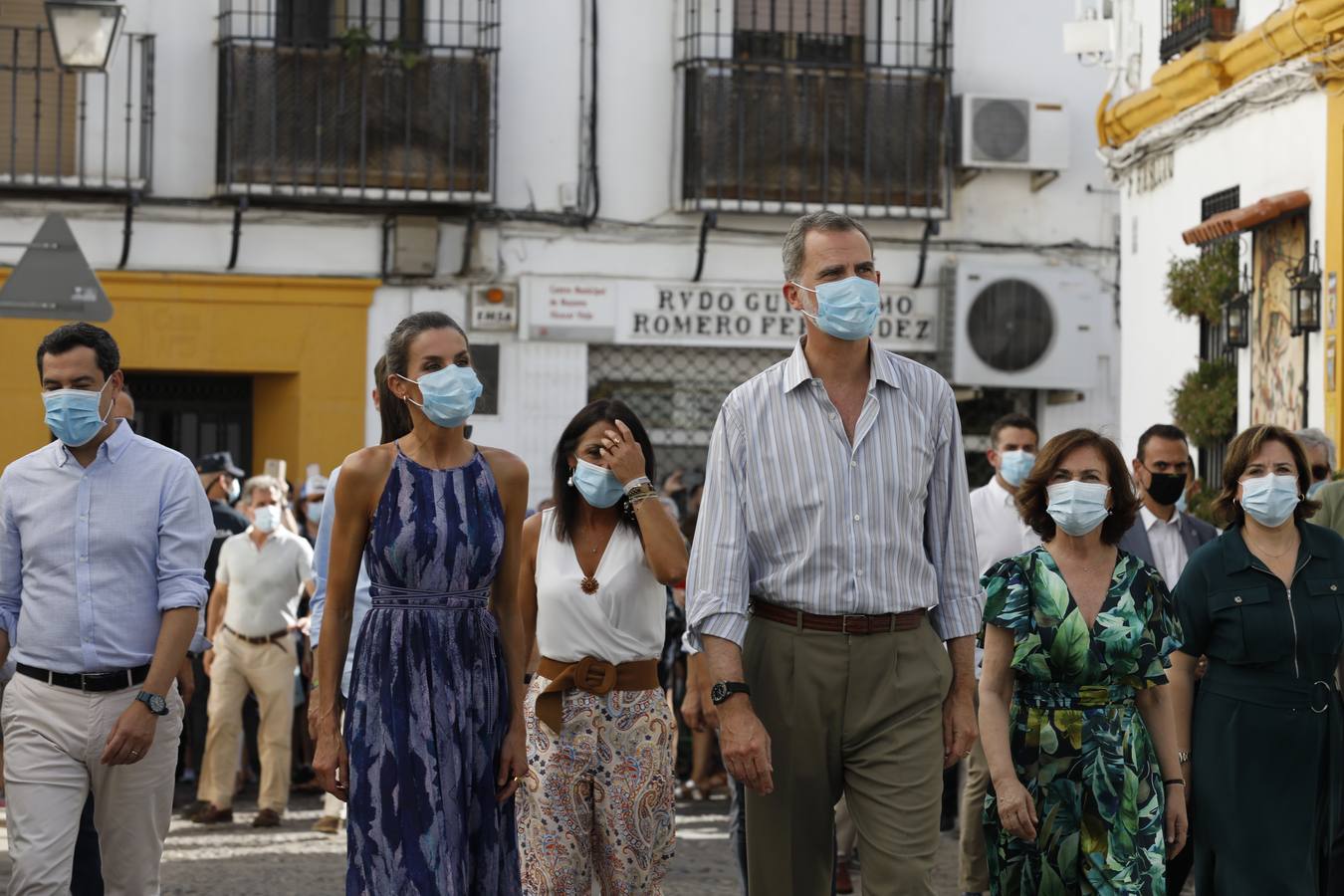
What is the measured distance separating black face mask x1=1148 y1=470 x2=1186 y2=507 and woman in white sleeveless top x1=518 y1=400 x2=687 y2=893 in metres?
2.79

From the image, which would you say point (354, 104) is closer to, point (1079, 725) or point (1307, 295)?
point (1307, 295)

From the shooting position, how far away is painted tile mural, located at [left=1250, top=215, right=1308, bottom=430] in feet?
44.2

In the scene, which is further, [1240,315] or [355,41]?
[355,41]

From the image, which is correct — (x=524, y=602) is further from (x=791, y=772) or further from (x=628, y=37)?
(x=628, y=37)

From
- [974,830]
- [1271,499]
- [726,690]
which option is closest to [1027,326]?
[974,830]

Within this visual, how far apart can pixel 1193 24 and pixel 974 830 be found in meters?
8.42

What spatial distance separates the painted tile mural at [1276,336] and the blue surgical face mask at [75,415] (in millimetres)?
8757

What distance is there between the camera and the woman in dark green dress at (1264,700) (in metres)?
7.17

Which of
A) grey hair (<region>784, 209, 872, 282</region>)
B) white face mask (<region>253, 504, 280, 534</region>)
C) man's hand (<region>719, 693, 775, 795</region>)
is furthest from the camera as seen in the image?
white face mask (<region>253, 504, 280, 534</region>)

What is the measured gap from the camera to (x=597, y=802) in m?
6.89

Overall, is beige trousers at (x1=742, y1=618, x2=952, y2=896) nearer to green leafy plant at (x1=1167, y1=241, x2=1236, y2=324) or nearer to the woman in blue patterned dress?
the woman in blue patterned dress

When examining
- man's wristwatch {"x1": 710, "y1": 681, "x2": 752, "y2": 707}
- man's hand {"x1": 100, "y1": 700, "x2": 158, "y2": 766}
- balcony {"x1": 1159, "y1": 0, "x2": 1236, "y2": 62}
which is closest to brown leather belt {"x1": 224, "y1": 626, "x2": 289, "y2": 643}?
man's hand {"x1": 100, "y1": 700, "x2": 158, "y2": 766}

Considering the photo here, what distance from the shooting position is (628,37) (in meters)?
19.4

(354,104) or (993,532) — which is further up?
(354,104)
